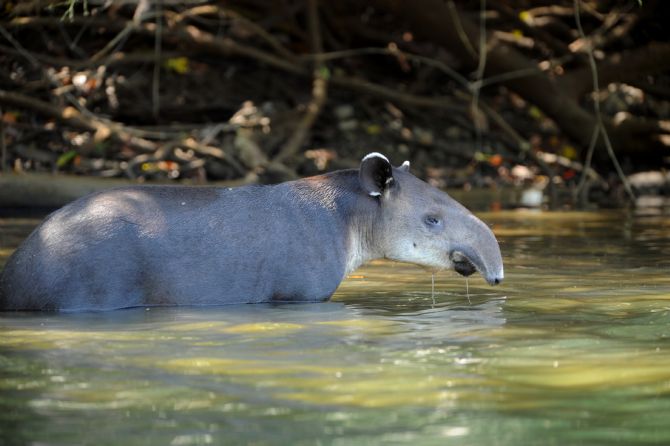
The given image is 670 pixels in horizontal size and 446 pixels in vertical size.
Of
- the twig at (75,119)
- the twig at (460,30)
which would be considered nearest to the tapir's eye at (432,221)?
the twig at (75,119)

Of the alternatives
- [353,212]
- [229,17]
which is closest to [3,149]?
[229,17]

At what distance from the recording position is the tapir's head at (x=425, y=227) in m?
8.59

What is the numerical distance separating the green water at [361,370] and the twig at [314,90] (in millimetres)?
8634

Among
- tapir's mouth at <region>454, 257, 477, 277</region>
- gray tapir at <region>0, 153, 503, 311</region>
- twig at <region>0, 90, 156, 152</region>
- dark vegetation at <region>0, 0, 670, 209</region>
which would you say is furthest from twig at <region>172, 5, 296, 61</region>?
tapir's mouth at <region>454, 257, 477, 277</region>

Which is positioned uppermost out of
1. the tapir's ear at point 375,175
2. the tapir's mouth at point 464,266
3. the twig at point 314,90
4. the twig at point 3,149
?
the twig at point 314,90

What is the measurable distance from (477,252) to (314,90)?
1041 centimetres

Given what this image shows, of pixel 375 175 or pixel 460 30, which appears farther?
pixel 460 30

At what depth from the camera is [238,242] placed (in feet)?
27.5

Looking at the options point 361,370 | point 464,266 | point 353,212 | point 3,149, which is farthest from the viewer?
point 3,149

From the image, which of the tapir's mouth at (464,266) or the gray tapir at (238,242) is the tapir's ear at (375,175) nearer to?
the gray tapir at (238,242)

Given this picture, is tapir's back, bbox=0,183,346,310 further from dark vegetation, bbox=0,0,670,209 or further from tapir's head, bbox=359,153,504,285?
dark vegetation, bbox=0,0,670,209

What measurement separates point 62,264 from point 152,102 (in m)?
11.2

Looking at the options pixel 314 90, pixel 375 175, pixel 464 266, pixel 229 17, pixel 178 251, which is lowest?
pixel 464 266

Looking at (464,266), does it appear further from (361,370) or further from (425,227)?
(361,370)
